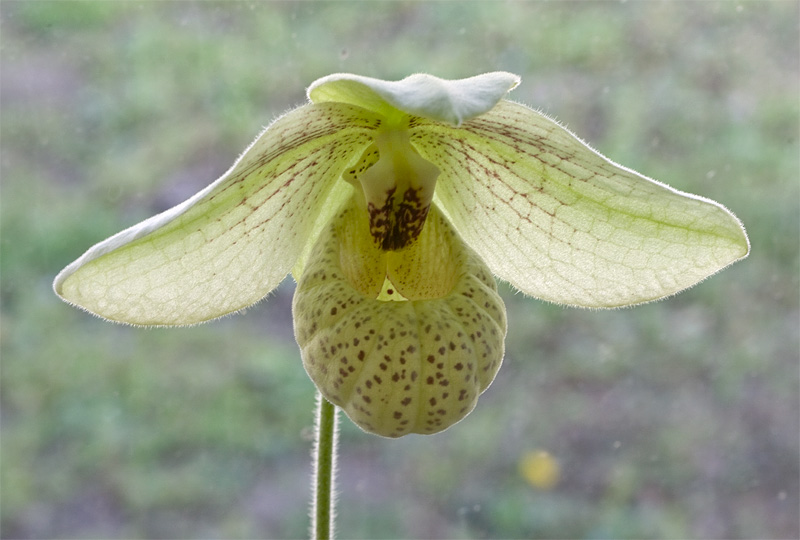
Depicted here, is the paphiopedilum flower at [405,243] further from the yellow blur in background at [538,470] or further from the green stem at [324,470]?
the yellow blur in background at [538,470]

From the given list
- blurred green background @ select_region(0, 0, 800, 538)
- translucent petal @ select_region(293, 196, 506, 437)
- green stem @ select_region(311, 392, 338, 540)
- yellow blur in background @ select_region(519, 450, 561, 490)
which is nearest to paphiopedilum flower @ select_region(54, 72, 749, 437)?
translucent petal @ select_region(293, 196, 506, 437)

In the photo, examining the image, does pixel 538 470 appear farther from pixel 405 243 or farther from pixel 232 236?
pixel 232 236

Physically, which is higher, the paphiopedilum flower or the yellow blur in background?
the paphiopedilum flower

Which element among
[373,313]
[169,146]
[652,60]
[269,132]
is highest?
[652,60]

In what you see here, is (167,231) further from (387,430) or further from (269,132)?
(387,430)

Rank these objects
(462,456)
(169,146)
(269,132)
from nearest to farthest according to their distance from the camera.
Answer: (269,132) < (169,146) < (462,456)

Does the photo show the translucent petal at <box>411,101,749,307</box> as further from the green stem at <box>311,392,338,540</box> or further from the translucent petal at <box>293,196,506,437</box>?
the green stem at <box>311,392,338,540</box>

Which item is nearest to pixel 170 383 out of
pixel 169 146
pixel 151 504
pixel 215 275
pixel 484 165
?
pixel 151 504
